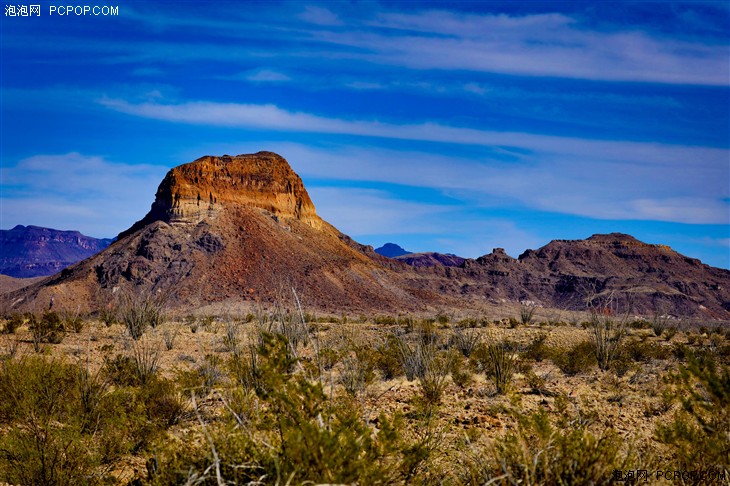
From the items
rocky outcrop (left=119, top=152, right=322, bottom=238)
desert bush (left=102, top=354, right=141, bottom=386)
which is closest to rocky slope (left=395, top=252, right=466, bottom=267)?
rocky outcrop (left=119, top=152, right=322, bottom=238)

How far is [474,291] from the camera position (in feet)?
273

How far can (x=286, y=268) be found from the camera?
56656mm

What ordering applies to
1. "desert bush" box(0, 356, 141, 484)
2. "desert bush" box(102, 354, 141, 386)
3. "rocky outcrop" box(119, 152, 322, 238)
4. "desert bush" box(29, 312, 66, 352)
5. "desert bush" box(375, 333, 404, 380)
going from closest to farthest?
"desert bush" box(0, 356, 141, 484), "desert bush" box(102, 354, 141, 386), "desert bush" box(375, 333, 404, 380), "desert bush" box(29, 312, 66, 352), "rocky outcrop" box(119, 152, 322, 238)

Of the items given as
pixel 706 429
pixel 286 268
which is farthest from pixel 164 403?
pixel 286 268

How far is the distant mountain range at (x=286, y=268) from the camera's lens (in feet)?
172

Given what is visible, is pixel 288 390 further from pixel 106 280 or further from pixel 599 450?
pixel 106 280

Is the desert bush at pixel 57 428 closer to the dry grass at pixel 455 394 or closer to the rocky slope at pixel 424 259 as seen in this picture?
the dry grass at pixel 455 394

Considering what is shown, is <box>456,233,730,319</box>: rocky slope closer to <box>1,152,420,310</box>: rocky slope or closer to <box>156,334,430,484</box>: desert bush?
<box>1,152,420,310</box>: rocky slope

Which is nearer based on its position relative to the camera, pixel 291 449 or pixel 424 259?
pixel 291 449

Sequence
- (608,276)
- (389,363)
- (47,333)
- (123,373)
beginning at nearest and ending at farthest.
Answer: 1. (123,373)
2. (389,363)
3. (47,333)
4. (608,276)

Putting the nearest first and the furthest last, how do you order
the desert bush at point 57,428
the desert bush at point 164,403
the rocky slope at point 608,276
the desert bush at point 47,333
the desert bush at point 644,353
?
1. the desert bush at point 57,428
2. the desert bush at point 164,403
3. the desert bush at point 644,353
4. the desert bush at point 47,333
5. the rocky slope at point 608,276

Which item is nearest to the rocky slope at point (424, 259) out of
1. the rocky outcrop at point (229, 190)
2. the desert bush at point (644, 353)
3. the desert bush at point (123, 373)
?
the rocky outcrop at point (229, 190)

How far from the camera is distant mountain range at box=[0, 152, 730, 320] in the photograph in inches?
2068

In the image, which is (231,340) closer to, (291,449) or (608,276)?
(291,449)
